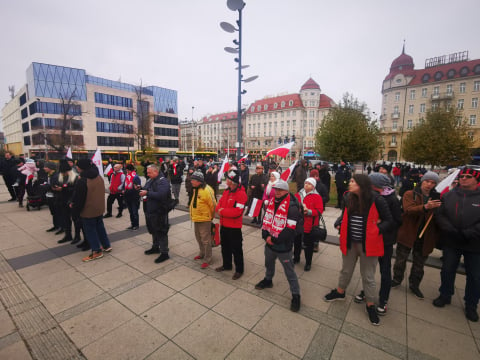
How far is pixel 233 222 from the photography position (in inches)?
156

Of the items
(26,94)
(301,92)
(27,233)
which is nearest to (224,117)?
(301,92)

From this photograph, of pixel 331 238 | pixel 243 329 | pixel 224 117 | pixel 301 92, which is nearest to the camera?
pixel 243 329

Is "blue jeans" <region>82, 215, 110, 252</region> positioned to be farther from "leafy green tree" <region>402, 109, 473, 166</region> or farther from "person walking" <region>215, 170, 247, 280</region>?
"leafy green tree" <region>402, 109, 473, 166</region>

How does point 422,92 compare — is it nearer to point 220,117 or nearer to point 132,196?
point 132,196

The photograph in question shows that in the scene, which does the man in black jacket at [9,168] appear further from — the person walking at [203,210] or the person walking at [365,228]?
the person walking at [365,228]

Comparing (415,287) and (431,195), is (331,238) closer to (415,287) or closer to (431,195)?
(415,287)


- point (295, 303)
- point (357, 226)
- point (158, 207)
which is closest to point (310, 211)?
point (357, 226)

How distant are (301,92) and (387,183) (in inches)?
3112

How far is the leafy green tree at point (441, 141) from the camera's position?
52.8ft

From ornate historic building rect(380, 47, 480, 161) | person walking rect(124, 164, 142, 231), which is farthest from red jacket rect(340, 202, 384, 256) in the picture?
ornate historic building rect(380, 47, 480, 161)

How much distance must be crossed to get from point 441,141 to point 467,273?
706 inches

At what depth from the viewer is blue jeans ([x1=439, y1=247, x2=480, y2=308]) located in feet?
10.2

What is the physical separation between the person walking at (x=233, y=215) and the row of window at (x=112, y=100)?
63.7 meters

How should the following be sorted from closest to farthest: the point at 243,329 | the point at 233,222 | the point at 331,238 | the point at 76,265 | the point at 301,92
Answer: the point at 243,329, the point at 233,222, the point at 76,265, the point at 331,238, the point at 301,92
